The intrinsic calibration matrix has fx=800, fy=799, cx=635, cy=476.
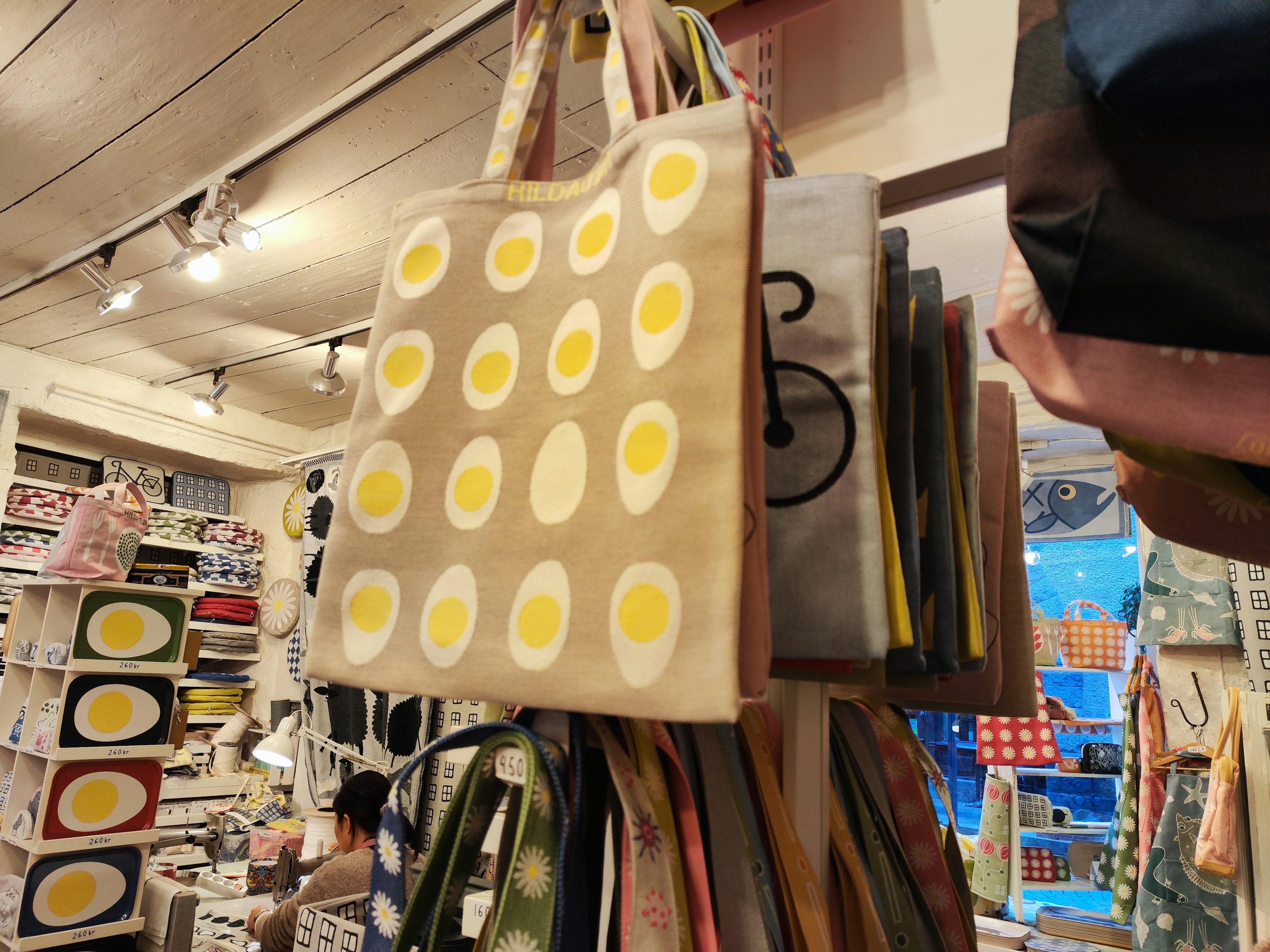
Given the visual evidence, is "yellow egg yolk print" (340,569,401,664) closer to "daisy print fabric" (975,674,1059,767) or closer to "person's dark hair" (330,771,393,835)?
"person's dark hair" (330,771,393,835)

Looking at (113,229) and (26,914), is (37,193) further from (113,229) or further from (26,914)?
(26,914)

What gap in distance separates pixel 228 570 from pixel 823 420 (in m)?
5.78

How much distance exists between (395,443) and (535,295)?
0.43 ft

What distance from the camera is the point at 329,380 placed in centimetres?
371

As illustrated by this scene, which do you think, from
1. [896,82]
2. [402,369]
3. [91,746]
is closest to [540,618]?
[402,369]

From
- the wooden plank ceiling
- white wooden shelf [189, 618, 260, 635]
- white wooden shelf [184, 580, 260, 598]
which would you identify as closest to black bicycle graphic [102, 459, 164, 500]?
white wooden shelf [184, 580, 260, 598]

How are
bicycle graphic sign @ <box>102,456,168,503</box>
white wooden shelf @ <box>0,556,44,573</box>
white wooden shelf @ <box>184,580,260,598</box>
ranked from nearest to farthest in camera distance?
white wooden shelf @ <box>0,556,44,573</box>
bicycle graphic sign @ <box>102,456,168,503</box>
white wooden shelf @ <box>184,580,260,598</box>

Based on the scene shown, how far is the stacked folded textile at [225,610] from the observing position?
5414 millimetres

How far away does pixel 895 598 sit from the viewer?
49cm

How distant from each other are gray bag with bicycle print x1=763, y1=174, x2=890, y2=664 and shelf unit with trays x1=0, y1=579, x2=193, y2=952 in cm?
317

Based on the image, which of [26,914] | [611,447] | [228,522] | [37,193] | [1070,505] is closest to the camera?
[611,447]

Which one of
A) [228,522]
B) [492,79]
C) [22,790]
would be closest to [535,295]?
[492,79]

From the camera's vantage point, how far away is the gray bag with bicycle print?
48 cm

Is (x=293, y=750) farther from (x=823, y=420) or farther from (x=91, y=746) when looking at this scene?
(x=823, y=420)
